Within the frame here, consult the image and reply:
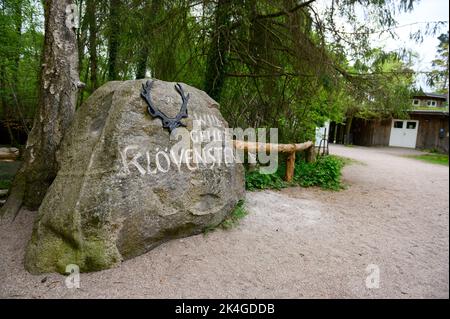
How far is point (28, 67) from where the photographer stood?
6.16 m

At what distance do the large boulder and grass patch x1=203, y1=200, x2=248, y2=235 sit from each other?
10 cm

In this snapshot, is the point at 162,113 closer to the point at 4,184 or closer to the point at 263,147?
the point at 263,147

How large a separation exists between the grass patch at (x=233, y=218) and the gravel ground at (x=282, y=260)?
8cm

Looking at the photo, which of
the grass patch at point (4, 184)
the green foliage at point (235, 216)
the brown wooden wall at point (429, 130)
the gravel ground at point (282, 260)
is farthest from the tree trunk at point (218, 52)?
the brown wooden wall at point (429, 130)

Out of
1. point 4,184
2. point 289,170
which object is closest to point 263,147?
point 289,170

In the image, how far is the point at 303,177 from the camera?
6.18m

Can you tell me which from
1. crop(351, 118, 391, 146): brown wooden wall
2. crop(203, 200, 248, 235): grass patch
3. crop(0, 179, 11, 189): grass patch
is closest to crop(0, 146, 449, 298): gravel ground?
crop(203, 200, 248, 235): grass patch

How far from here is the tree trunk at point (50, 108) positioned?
3.45 m

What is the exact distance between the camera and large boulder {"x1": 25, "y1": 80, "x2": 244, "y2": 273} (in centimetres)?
249

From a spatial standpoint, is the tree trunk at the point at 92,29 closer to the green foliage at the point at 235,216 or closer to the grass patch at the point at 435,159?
the green foliage at the point at 235,216

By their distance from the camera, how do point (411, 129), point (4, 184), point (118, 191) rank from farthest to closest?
point (411, 129), point (4, 184), point (118, 191)

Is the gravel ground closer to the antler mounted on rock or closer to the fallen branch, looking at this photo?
the fallen branch

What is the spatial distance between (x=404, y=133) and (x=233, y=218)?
2044cm

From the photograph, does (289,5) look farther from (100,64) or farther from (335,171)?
(100,64)
